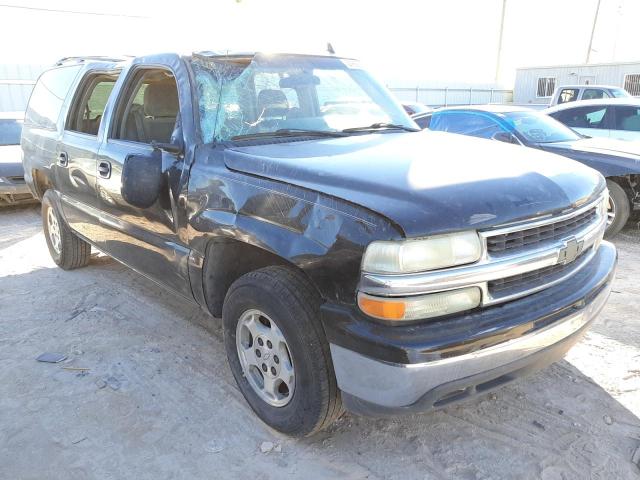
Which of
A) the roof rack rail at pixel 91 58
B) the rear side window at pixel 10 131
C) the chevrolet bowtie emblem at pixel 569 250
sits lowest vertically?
the rear side window at pixel 10 131

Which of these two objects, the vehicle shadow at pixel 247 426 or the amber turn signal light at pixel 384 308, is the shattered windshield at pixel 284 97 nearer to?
the amber turn signal light at pixel 384 308

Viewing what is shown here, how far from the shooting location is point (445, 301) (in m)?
2.09

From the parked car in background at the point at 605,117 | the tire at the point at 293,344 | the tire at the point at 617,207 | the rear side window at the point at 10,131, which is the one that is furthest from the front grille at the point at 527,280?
the rear side window at the point at 10,131

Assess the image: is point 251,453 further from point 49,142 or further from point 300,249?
point 49,142

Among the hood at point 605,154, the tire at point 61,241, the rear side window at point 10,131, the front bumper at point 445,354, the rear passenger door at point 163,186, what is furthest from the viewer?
the rear side window at point 10,131

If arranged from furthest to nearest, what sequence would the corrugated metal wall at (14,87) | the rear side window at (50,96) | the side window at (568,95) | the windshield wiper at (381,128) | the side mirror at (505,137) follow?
1. the corrugated metal wall at (14,87)
2. the side window at (568,95)
3. the side mirror at (505,137)
4. the rear side window at (50,96)
5. the windshield wiper at (381,128)

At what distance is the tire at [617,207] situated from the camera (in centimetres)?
606

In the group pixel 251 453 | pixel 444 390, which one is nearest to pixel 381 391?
pixel 444 390

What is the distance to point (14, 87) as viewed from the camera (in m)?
17.2

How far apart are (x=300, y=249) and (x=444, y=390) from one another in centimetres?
83

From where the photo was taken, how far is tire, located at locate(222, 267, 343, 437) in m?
2.33

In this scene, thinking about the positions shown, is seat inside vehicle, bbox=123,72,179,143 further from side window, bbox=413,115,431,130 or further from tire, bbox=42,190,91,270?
side window, bbox=413,115,431,130

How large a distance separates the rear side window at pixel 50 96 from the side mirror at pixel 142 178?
2.02 m

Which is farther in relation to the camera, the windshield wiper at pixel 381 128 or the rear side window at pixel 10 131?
the rear side window at pixel 10 131
